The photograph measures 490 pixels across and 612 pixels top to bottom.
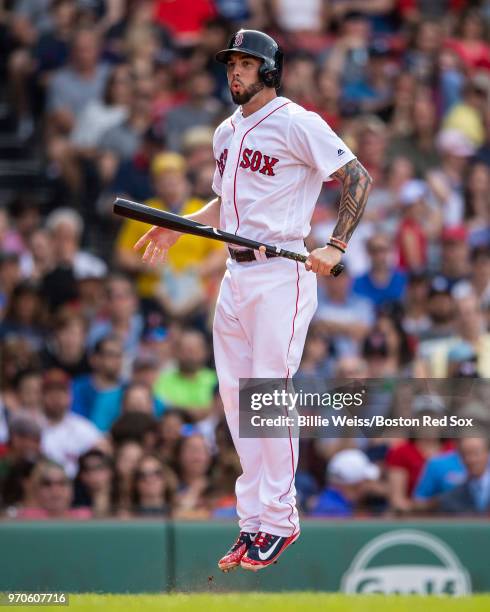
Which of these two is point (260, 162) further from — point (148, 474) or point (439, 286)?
point (439, 286)

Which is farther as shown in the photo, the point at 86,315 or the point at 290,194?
the point at 86,315

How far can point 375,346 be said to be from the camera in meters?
11.5

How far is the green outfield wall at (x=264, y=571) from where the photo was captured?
904cm

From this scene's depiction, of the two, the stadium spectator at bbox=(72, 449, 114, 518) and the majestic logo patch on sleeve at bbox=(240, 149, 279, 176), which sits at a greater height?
the majestic logo patch on sleeve at bbox=(240, 149, 279, 176)

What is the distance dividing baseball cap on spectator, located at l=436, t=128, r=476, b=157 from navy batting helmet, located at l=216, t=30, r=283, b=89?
6886mm

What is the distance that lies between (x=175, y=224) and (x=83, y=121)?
273 inches

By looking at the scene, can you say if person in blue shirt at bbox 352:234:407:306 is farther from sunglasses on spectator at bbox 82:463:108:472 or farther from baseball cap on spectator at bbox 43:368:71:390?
sunglasses on spectator at bbox 82:463:108:472

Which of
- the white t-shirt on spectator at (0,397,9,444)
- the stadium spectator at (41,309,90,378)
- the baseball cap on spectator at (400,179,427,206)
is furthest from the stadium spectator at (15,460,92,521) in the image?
the baseball cap on spectator at (400,179,427,206)

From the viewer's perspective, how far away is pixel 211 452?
10.6 meters

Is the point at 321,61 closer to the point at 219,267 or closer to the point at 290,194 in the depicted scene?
the point at 219,267

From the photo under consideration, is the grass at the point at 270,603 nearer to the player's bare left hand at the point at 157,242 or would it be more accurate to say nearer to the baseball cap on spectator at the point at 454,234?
the player's bare left hand at the point at 157,242

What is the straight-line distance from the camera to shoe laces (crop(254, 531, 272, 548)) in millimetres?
→ 7074

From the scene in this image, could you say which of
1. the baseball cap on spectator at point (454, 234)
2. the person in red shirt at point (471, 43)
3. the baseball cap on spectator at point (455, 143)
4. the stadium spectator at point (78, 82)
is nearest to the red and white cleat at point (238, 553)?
the baseball cap on spectator at point (454, 234)

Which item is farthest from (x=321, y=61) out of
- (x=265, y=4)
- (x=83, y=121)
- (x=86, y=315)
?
(x=86, y=315)
